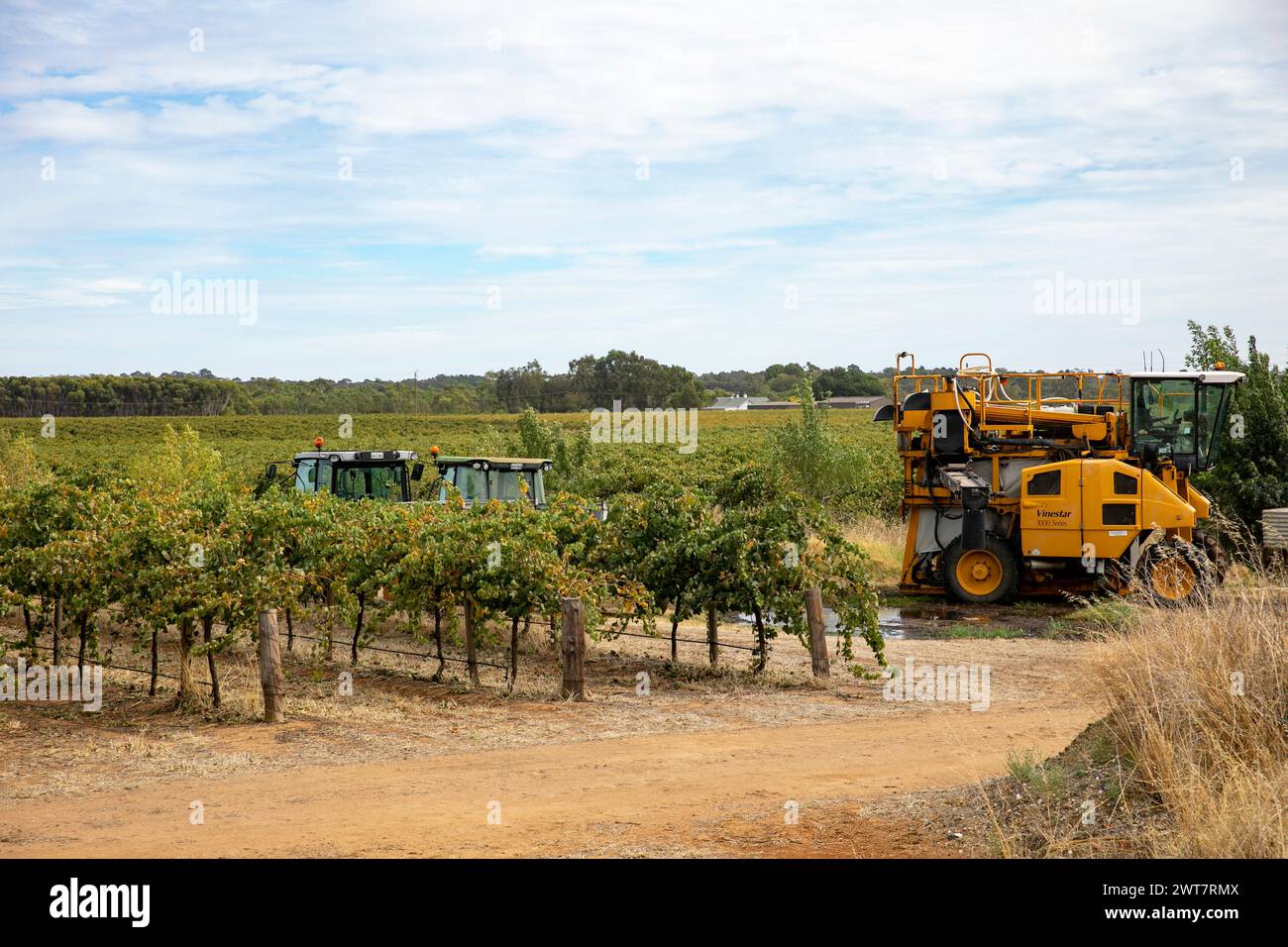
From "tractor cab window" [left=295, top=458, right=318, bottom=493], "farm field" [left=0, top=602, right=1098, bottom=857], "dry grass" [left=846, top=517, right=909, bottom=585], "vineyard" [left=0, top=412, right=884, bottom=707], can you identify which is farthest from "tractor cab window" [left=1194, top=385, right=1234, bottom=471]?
"tractor cab window" [left=295, top=458, right=318, bottom=493]

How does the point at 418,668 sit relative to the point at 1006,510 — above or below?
below

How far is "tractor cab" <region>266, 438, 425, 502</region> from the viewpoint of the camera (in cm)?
1997

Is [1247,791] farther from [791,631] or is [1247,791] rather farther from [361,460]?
[361,460]

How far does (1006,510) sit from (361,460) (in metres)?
10.7

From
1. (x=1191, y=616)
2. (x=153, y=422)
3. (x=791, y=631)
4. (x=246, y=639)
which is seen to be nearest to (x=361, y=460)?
(x=246, y=639)

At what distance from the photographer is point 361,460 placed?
2002cm

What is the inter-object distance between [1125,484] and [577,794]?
12.7 metres

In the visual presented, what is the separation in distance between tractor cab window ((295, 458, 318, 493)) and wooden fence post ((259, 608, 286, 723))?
9.30 metres

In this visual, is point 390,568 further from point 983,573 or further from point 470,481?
point 983,573

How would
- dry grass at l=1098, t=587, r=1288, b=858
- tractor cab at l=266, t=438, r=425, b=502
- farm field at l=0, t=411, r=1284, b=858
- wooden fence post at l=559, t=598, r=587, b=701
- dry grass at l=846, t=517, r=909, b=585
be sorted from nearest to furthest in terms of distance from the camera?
dry grass at l=1098, t=587, r=1288, b=858
farm field at l=0, t=411, r=1284, b=858
wooden fence post at l=559, t=598, r=587, b=701
tractor cab at l=266, t=438, r=425, b=502
dry grass at l=846, t=517, r=909, b=585

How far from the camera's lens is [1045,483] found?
62.1ft

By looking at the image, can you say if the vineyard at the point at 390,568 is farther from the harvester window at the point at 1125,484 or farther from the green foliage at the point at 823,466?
the green foliage at the point at 823,466

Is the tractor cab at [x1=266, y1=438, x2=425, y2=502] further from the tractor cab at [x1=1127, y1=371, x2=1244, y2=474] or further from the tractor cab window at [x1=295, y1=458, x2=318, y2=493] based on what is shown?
the tractor cab at [x1=1127, y1=371, x2=1244, y2=474]

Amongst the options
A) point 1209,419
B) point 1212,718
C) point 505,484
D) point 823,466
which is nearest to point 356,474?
point 505,484
